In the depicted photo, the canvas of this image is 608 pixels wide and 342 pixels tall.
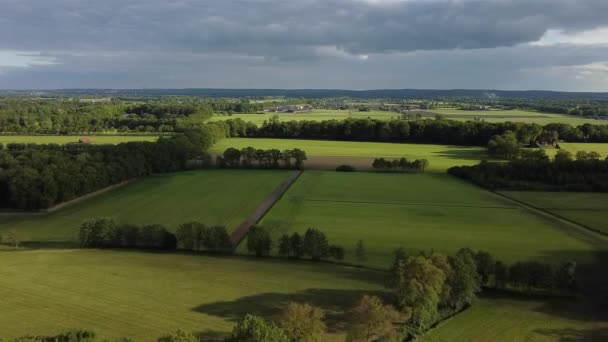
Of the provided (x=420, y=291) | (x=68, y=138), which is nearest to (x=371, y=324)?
(x=420, y=291)

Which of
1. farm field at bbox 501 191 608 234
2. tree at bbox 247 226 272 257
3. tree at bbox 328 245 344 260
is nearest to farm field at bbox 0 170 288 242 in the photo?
tree at bbox 247 226 272 257

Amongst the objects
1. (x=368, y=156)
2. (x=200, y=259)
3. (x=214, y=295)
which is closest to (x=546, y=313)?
(x=214, y=295)

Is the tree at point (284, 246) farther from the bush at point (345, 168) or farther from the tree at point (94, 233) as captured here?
the bush at point (345, 168)

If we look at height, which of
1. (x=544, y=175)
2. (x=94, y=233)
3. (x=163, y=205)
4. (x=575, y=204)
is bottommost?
(x=163, y=205)

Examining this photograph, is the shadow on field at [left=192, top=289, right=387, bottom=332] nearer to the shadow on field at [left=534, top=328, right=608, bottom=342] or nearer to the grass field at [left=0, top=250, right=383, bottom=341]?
the grass field at [left=0, top=250, right=383, bottom=341]

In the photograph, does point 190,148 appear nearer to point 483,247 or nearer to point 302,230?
point 302,230

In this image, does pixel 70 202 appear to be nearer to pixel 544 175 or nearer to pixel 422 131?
pixel 544 175
